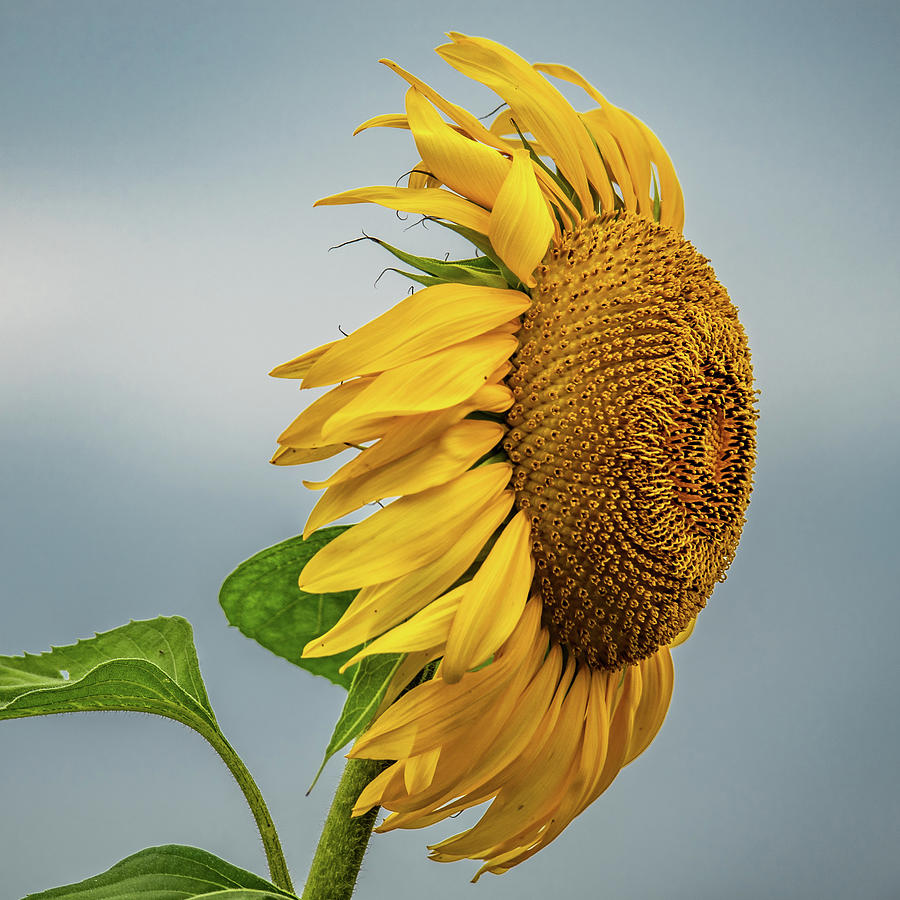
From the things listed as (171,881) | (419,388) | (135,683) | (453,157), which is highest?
(453,157)

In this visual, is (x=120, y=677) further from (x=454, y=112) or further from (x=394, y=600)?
(x=454, y=112)

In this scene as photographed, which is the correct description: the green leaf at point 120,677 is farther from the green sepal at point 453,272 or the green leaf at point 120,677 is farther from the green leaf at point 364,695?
the green sepal at point 453,272

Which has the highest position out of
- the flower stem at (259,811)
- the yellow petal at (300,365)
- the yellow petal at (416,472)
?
the yellow petal at (300,365)

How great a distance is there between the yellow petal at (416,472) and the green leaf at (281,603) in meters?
0.13

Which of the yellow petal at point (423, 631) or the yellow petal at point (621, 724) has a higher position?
the yellow petal at point (423, 631)

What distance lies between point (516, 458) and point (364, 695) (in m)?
0.17

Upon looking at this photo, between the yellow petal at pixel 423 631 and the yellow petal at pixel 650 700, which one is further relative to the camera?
the yellow petal at pixel 650 700

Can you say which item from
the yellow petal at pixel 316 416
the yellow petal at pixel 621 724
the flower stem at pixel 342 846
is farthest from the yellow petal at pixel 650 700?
the yellow petal at pixel 316 416

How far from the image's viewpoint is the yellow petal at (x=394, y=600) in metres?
0.44

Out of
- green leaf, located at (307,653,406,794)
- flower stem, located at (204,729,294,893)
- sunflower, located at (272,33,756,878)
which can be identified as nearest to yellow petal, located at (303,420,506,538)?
sunflower, located at (272,33,756,878)

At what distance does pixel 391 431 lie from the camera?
45cm

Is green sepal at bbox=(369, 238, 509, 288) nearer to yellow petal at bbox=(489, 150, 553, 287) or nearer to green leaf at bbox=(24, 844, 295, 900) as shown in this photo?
yellow petal at bbox=(489, 150, 553, 287)

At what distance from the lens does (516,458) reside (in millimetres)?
473

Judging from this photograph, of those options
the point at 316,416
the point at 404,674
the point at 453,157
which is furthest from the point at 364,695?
the point at 453,157
